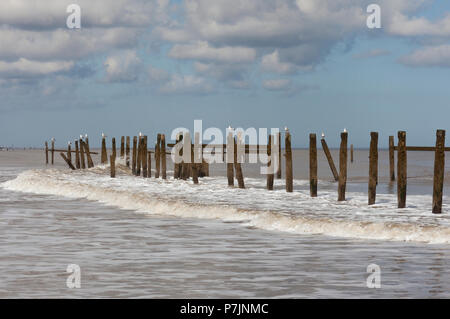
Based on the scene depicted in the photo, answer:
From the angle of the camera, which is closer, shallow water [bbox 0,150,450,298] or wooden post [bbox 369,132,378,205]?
shallow water [bbox 0,150,450,298]

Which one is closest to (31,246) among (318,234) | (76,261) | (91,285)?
(76,261)

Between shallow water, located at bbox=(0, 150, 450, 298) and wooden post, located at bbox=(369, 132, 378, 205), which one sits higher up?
wooden post, located at bbox=(369, 132, 378, 205)

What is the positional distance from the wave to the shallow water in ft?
0.13

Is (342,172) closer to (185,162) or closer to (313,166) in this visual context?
(313,166)

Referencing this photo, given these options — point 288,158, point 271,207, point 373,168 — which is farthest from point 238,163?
point 373,168

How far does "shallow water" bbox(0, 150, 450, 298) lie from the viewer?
9.00 meters

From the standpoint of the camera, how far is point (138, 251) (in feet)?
39.4

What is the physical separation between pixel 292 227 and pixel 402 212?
401cm

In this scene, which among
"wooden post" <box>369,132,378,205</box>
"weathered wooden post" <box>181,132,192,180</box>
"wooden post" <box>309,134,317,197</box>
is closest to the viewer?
"wooden post" <box>369,132,378,205</box>

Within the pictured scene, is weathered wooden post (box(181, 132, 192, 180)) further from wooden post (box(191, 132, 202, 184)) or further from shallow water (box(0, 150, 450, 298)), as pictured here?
shallow water (box(0, 150, 450, 298))

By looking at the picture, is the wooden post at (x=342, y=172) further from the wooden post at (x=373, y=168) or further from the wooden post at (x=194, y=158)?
the wooden post at (x=194, y=158)

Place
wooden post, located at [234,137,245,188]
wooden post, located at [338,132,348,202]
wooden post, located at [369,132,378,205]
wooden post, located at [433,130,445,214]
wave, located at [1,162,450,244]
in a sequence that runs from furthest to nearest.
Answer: wooden post, located at [234,137,245,188] → wooden post, located at [338,132,348,202] → wooden post, located at [369,132,378,205] → wooden post, located at [433,130,445,214] → wave, located at [1,162,450,244]

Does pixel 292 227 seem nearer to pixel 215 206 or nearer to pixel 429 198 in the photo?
pixel 215 206

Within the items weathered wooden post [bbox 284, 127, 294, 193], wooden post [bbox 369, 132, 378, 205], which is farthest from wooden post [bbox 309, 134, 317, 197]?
wooden post [bbox 369, 132, 378, 205]
